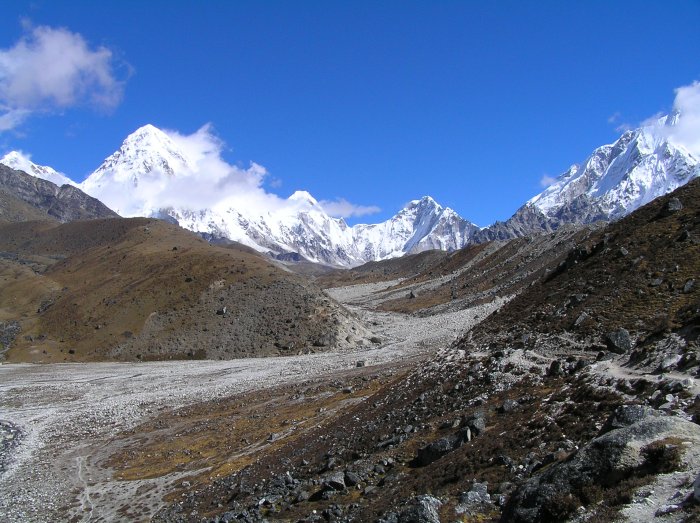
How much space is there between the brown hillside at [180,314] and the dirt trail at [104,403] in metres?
7.56

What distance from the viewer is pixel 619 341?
28453mm

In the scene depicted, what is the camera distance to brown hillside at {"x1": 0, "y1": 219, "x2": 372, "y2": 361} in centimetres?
10769

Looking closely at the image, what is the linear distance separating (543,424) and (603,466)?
23.4 ft

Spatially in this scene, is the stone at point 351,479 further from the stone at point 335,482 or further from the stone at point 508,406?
the stone at point 508,406

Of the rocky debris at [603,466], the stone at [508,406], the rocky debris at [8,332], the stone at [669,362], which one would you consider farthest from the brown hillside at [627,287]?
the rocky debris at [8,332]

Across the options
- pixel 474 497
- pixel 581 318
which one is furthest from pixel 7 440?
pixel 581 318

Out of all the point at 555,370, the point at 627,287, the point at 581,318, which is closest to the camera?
the point at 555,370

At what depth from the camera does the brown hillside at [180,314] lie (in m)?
108

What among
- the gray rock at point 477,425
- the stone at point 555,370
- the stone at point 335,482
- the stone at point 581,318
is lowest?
the stone at point 335,482

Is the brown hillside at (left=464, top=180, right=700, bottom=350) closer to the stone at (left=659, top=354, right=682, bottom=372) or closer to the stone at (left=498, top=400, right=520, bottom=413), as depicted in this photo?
the stone at (left=659, top=354, right=682, bottom=372)

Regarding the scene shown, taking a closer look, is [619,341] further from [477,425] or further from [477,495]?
[477,495]

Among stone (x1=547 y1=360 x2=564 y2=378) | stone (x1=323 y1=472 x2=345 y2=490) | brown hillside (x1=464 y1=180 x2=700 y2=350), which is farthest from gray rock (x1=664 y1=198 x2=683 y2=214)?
stone (x1=323 y1=472 x2=345 y2=490)

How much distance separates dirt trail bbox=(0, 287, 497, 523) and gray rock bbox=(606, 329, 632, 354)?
28.5 m

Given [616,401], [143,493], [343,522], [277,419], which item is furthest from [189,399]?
[616,401]
